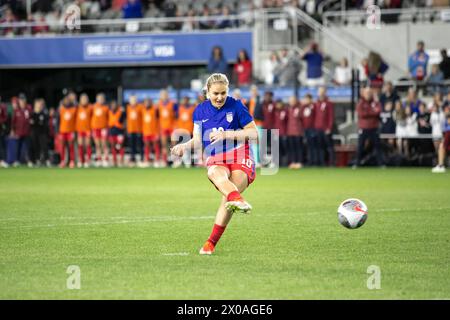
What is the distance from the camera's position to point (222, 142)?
1060 centimetres

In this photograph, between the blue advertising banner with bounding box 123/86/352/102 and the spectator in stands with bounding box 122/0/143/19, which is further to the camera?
the spectator in stands with bounding box 122/0/143/19

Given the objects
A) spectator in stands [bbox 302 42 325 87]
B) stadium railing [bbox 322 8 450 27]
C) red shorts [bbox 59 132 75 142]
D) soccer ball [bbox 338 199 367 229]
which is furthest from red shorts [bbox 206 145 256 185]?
stadium railing [bbox 322 8 450 27]

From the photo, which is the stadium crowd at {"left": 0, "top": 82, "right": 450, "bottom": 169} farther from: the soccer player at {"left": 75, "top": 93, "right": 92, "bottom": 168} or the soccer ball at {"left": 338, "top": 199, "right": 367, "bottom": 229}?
the soccer ball at {"left": 338, "top": 199, "right": 367, "bottom": 229}

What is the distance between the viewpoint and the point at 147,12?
123ft

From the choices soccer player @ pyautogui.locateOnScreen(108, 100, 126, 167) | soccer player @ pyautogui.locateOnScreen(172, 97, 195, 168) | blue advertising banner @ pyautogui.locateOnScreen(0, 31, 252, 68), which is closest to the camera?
soccer player @ pyautogui.locateOnScreen(172, 97, 195, 168)

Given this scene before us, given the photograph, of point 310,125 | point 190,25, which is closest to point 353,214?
point 310,125

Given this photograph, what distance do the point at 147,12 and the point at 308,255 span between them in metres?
28.2

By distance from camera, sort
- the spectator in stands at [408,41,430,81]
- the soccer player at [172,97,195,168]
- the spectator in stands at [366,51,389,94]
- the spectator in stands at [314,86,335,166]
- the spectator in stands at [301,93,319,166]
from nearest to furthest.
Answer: the spectator in stands at [314,86,335,166] < the spectator in stands at [301,93,319,166] < the spectator in stands at [366,51,389,94] < the spectator in stands at [408,41,430,81] < the soccer player at [172,97,195,168]

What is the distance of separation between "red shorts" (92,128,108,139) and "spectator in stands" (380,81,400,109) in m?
8.98

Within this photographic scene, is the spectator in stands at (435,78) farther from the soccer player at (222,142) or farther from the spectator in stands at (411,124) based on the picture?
the soccer player at (222,142)

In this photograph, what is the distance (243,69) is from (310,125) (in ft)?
13.0

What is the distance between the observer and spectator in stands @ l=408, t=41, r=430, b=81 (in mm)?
29656
